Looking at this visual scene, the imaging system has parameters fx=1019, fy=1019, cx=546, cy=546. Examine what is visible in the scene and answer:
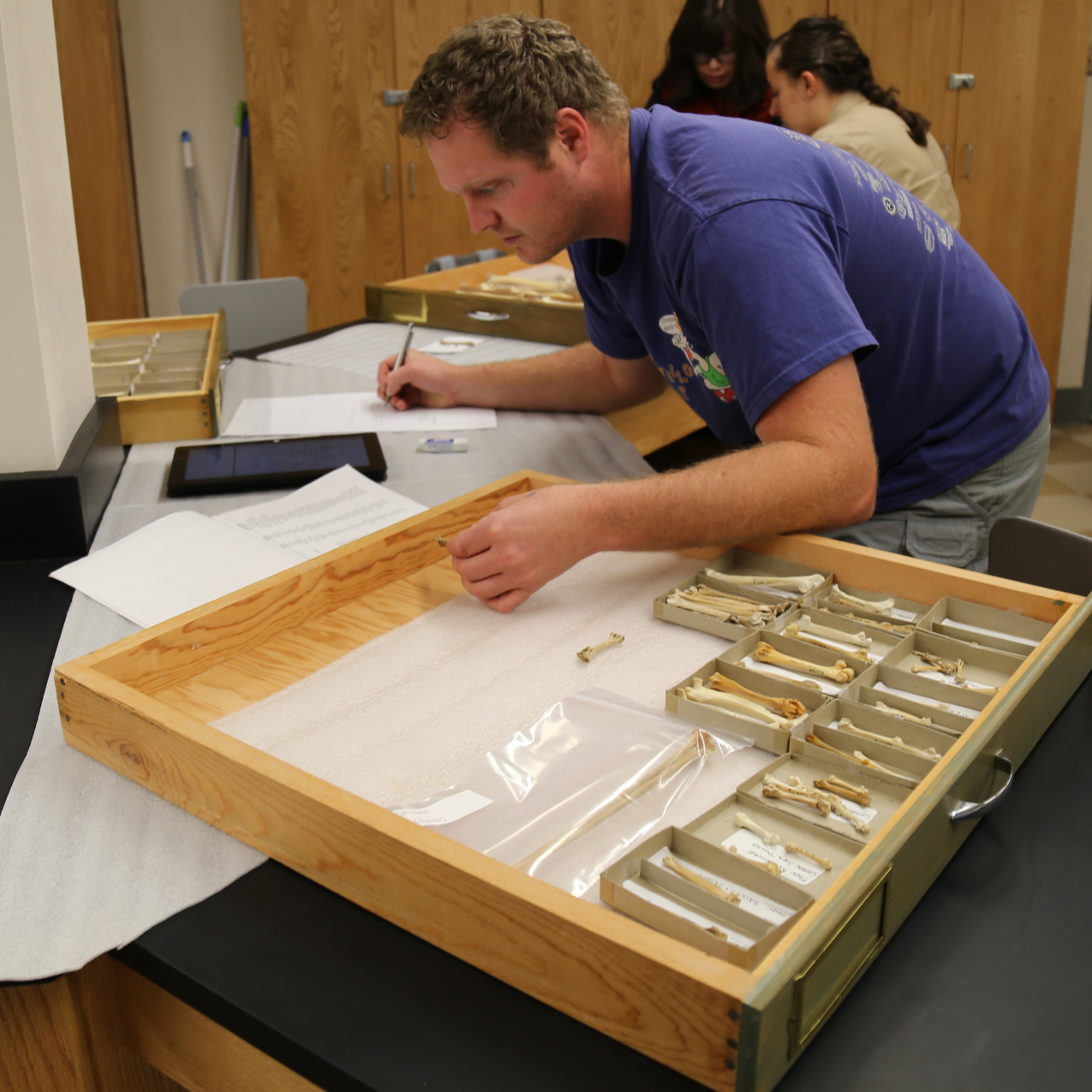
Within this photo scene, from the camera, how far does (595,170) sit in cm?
132

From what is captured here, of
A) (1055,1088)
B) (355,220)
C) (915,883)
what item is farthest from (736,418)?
(355,220)

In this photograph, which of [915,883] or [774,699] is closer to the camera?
[915,883]

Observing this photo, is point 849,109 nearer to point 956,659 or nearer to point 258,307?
point 258,307

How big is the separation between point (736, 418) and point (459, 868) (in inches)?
38.8

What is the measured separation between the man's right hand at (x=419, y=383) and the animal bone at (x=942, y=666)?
3.93ft

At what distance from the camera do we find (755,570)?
1221 mm

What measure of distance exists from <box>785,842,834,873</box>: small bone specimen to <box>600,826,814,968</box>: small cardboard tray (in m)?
0.06

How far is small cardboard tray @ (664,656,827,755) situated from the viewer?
2.82 feet

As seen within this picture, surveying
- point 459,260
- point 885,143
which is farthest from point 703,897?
point 459,260

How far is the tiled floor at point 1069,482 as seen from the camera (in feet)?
11.9

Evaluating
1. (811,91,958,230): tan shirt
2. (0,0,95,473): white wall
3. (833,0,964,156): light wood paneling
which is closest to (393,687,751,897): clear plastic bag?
(0,0,95,473): white wall

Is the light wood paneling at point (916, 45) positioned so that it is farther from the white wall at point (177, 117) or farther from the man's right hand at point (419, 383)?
the man's right hand at point (419, 383)

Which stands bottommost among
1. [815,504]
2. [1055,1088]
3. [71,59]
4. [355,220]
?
[1055,1088]

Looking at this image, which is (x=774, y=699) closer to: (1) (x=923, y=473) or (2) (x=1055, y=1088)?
(2) (x=1055, y=1088)
